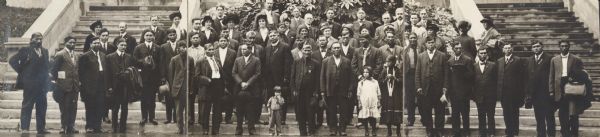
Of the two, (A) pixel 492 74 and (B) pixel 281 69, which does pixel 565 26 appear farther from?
(B) pixel 281 69

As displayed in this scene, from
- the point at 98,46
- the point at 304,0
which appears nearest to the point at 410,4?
the point at 304,0

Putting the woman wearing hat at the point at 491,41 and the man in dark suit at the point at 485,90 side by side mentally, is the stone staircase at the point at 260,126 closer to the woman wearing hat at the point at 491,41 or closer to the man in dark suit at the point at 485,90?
the man in dark suit at the point at 485,90

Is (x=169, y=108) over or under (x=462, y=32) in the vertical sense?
under

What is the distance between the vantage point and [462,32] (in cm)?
1520

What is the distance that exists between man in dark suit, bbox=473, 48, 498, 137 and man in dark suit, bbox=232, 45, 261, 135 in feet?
11.1

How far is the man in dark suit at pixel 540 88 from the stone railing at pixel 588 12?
4137 millimetres

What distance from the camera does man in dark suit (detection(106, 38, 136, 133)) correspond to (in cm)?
1494

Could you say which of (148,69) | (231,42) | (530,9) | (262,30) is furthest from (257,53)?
(530,9)

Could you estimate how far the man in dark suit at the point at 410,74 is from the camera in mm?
14590

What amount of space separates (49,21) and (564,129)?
10.3 meters

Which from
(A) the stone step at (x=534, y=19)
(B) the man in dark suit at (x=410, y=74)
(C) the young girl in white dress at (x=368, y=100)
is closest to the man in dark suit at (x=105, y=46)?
(C) the young girl in white dress at (x=368, y=100)

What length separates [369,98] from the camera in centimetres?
1441

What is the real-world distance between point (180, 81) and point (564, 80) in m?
5.95

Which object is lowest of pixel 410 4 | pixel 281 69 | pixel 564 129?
pixel 564 129
